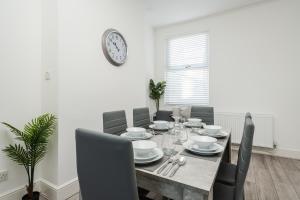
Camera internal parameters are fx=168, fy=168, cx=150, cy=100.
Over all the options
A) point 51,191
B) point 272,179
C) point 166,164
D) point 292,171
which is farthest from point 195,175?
point 292,171

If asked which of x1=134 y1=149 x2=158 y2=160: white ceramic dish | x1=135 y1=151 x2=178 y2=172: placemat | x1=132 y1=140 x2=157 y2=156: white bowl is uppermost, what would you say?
x1=132 y1=140 x2=157 y2=156: white bowl

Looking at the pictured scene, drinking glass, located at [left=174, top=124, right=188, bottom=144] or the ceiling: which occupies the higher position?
the ceiling

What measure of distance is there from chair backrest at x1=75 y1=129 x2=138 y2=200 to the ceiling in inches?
124

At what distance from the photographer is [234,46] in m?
3.50

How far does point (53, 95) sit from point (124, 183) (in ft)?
5.07

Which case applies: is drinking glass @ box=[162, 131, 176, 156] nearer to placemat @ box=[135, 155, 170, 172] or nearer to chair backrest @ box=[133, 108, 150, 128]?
placemat @ box=[135, 155, 170, 172]

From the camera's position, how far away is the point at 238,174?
1.12m

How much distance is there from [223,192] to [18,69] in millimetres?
2278

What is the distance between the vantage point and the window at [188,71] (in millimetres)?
3889

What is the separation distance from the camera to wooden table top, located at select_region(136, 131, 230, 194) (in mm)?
824

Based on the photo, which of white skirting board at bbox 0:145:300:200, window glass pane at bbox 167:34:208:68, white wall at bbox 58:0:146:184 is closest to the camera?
white skirting board at bbox 0:145:300:200

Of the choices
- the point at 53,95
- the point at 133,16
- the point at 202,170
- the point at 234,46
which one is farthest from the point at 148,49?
the point at 202,170

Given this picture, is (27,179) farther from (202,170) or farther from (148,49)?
(148,49)

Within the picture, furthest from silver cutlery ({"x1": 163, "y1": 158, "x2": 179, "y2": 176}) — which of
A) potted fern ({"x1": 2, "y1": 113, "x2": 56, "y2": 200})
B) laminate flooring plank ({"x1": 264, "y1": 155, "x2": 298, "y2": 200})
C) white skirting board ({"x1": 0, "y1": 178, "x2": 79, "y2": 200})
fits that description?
laminate flooring plank ({"x1": 264, "y1": 155, "x2": 298, "y2": 200})
